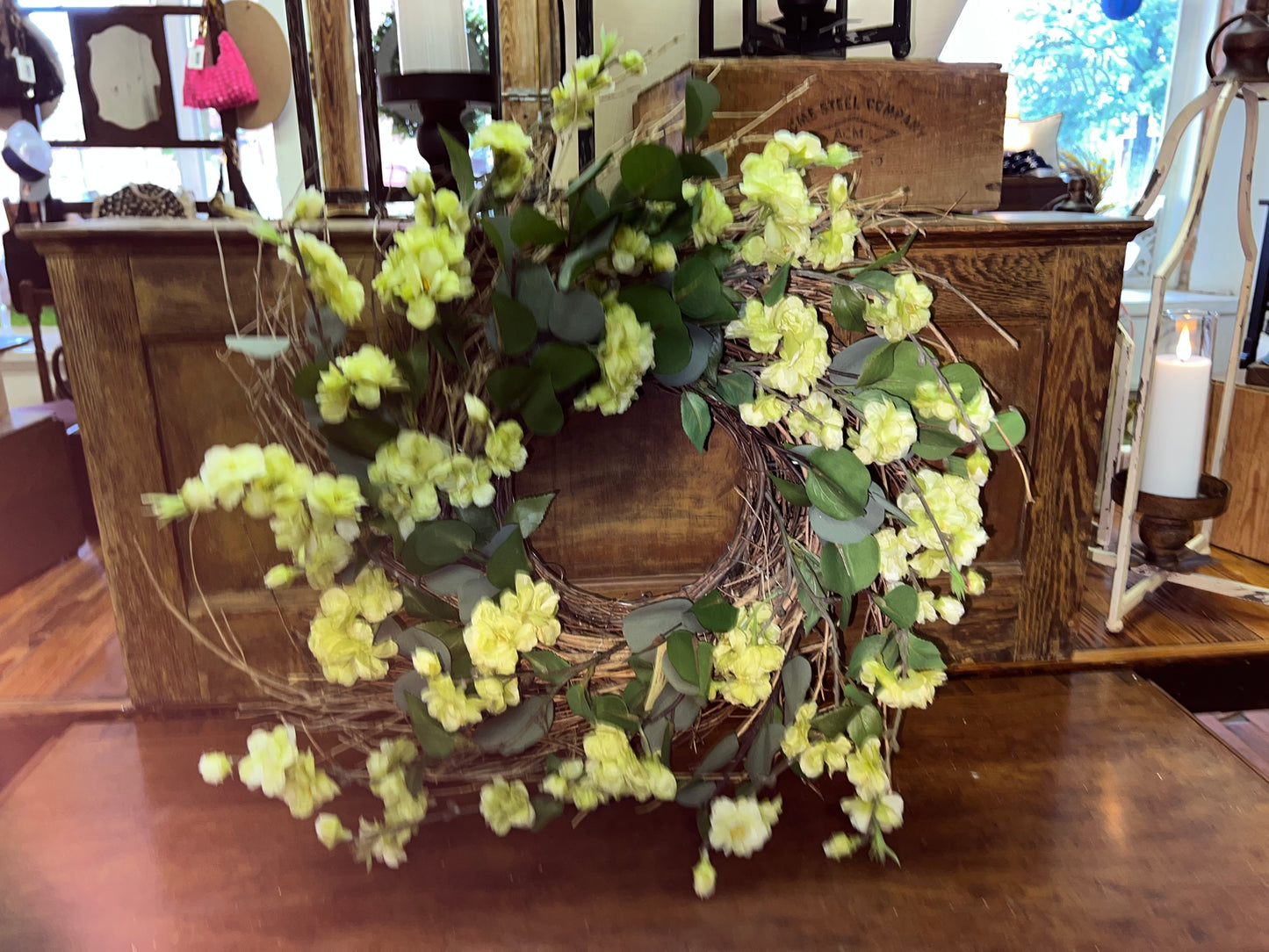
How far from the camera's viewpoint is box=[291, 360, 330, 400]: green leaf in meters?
0.56

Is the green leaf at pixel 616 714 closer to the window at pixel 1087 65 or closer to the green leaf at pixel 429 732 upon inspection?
the green leaf at pixel 429 732

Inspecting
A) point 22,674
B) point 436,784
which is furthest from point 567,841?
point 22,674

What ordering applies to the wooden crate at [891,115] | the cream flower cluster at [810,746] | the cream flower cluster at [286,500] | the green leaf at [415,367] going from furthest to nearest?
the wooden crate at [891,115] < the cream flower cluster at [810,746] < the green leaf at [415,367] < the cream flower cluster at [286,500]

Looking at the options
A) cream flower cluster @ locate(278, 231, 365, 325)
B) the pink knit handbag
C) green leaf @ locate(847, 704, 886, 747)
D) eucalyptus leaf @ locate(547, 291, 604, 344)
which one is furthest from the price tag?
green leaf @ locate(847, 704, 886, 747)

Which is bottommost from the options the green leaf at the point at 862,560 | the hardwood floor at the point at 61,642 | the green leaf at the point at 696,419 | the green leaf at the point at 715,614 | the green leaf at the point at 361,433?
the hardwood floor at the point at 61,642

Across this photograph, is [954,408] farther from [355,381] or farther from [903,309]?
[355,381]

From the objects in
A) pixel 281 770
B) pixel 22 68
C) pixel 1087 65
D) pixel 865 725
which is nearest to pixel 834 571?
pixel 865 725

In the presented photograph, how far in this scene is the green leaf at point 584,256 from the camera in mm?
574

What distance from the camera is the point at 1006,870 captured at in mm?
667

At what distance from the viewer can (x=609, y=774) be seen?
25.8 inches

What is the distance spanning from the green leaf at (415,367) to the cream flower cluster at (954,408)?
0.36 m

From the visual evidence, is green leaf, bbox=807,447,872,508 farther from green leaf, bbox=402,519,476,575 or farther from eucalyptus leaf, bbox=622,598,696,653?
green leaf, bbox=402,519,476,575

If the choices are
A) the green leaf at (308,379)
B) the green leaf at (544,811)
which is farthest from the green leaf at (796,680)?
the green leaf at (308,379)

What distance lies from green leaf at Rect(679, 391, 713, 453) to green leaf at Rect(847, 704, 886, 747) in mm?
249
